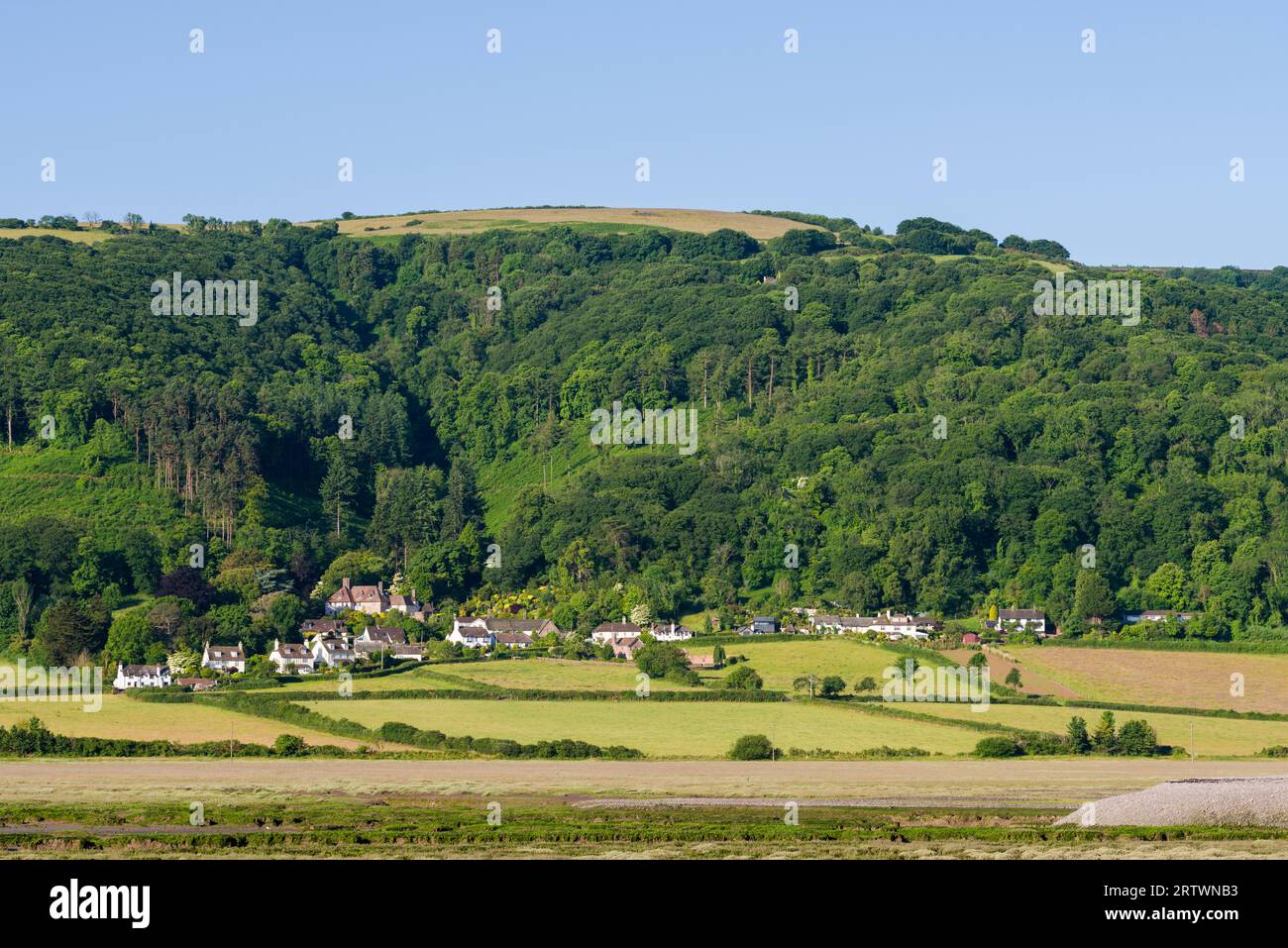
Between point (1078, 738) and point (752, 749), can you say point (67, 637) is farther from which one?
point (1078, 738)

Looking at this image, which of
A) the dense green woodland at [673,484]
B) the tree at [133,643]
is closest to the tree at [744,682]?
the dense green woodland at [673,484]

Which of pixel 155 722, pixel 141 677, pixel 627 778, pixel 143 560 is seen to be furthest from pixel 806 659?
pixel 143 560

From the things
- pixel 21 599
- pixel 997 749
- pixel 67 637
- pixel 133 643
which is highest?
pixel 21 599

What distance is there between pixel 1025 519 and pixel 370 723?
233 feet

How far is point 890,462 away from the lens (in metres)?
158

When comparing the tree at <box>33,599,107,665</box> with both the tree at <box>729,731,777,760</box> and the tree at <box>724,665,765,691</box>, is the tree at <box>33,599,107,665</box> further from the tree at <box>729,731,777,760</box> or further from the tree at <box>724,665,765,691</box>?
the tree at <box>729,731,777,760</box>

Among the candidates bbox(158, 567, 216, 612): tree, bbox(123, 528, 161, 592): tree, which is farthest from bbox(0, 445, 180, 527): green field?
bbox(158, 567, 216, 612): tree

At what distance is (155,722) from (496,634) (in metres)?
39.8

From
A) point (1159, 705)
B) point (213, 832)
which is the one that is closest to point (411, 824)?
point (213, 832)

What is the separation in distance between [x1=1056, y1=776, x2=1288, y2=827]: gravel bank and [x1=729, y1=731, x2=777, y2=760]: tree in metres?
23.8

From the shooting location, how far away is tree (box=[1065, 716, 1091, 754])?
86500 mm

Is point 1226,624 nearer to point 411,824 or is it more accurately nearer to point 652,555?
point 652,555

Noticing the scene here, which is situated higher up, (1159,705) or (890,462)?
(890,462)

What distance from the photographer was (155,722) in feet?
307
